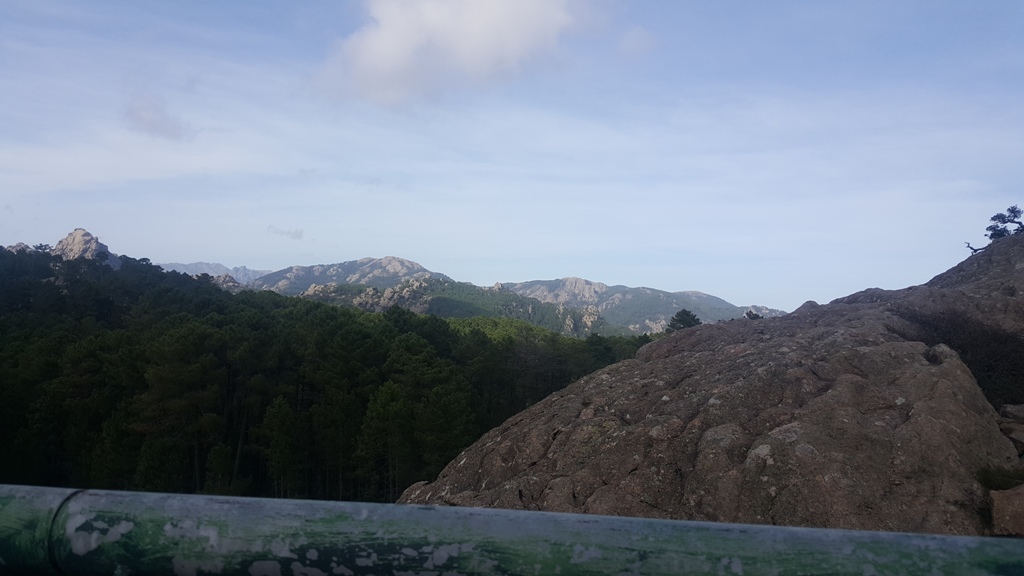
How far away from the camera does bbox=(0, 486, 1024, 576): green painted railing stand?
123 cm

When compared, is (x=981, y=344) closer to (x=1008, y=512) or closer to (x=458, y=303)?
(x=1008, y=512)

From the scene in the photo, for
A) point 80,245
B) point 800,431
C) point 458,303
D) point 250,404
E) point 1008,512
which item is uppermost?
point 80,245

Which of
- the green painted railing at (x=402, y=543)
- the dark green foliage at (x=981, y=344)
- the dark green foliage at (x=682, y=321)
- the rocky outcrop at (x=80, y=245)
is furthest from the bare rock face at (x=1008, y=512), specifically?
A: the rocky outcrop at (x=80, y=245)

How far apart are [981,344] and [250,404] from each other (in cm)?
2801

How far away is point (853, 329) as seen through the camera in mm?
11594

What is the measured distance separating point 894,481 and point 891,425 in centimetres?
104

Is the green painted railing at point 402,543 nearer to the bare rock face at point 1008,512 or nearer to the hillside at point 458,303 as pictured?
the bare rock face at point 1008,512

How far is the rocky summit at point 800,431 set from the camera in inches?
295

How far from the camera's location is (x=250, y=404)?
30.5 m

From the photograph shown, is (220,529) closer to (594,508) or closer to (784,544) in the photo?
(784,544)

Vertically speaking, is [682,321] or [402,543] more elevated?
[682,321]

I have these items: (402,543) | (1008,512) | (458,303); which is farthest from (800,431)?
(458,303)

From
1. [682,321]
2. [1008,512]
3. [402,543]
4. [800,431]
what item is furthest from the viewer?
[682,321]

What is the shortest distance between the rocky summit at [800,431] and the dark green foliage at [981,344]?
0.02 metres
